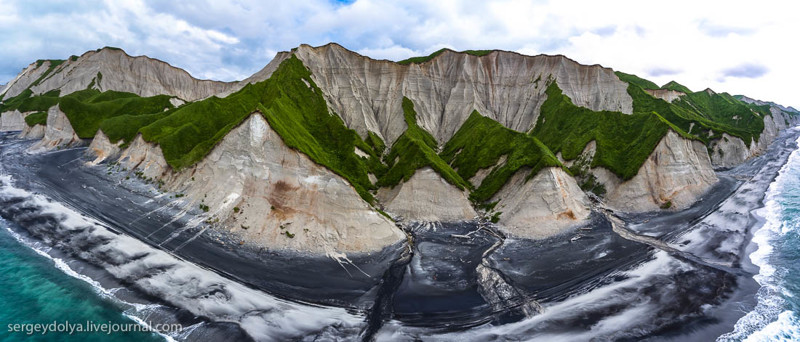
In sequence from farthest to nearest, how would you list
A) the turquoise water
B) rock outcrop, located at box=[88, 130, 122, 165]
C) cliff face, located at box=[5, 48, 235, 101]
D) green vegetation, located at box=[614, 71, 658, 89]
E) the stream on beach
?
green vegetation, located at box=[614, 71, 658, 89]
cliff face, located at box=[5, 48, 235, 101]
rock outcrop, located at box=[88, 130, 122, 165]
the stream on beach
the turquoise water

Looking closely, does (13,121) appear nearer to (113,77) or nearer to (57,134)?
(113,77)

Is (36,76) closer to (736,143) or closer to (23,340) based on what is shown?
(23,340)


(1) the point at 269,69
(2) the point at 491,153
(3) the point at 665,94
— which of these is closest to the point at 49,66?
(1) the point at 269,69

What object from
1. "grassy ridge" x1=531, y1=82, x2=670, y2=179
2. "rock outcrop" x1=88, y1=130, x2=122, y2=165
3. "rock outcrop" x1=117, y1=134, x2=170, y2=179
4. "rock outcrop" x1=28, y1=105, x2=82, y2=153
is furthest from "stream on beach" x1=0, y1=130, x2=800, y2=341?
"rock outcrop" x1=28, y1=105, x2=82, y2=153

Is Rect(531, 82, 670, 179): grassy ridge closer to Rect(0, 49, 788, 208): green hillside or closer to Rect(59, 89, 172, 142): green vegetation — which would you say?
Rect(0, 49, 788, 208): green hillside

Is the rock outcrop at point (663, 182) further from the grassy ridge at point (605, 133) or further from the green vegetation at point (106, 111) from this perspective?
the green vegetation at point (106, 111)

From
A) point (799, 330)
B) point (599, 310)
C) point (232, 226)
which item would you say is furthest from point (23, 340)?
point (799, 330)
